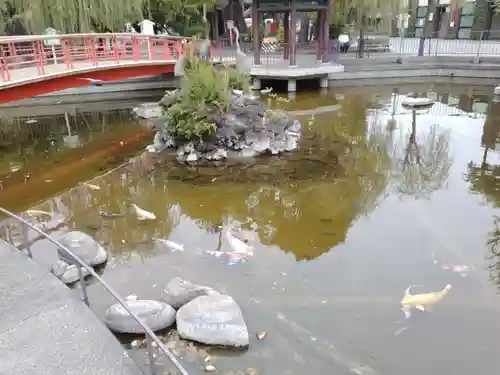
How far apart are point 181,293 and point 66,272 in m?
1.69

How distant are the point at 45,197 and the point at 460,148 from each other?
9.38m

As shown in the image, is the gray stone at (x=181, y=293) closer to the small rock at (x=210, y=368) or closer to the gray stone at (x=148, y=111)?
the small rock at (x=210, y=368)

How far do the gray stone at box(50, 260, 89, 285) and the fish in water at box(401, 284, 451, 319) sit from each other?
3983 millimetres

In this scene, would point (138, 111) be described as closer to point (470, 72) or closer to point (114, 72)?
point (114, 72)

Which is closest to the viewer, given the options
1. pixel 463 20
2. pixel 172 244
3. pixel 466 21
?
pixel 172 244

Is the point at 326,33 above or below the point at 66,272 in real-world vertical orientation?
above

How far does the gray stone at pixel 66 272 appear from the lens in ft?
19.4

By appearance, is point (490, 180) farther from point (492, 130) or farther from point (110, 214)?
point (110, 214)

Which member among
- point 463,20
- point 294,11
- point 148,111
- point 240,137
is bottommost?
point 148,111

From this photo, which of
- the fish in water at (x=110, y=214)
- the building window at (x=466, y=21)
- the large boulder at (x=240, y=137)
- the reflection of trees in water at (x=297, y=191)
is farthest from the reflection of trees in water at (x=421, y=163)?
the building window at (x=466, y=21)

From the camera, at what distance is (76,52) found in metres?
13.1

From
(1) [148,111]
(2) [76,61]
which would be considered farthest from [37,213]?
(1) [148,111]

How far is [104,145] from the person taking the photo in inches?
488

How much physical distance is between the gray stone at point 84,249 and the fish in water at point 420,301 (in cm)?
408
